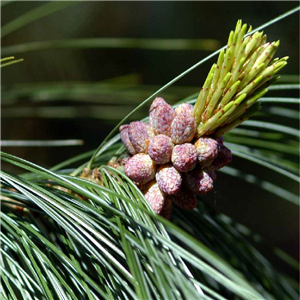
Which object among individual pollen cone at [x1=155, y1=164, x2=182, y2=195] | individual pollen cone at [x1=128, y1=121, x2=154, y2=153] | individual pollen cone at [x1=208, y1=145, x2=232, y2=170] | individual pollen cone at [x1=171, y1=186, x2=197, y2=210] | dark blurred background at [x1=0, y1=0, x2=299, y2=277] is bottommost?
individual pollen cone at [x1=171, y1=186, x2=197, y2=210]

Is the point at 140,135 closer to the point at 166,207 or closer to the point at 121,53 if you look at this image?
the point at 166,207

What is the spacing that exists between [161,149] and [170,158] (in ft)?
0.05

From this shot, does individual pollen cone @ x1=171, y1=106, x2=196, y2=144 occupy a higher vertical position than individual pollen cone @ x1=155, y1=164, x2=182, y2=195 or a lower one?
higher

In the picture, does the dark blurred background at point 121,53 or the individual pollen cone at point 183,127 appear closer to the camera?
the individual pollen cone at point 183,127

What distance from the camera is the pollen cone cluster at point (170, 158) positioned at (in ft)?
1.19

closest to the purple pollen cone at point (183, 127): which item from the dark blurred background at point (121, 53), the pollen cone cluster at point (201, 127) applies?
the pollen cone cluster at point (201, 127)

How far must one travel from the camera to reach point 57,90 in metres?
0.62

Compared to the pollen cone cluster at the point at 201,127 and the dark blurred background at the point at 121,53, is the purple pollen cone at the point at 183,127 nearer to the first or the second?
the pollen cone cluster at the point at 201,127

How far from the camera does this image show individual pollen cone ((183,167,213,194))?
0.38 m

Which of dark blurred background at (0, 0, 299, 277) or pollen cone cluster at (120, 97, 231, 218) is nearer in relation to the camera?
pollen cone cluster at (120, 97, 231, 218)

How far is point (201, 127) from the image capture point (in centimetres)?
37

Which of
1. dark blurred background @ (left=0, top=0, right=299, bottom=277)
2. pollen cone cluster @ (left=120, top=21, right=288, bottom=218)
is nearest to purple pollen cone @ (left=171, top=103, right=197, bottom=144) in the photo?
pollen cone cluster @ (left=120, top=21, right=288, bottom=218)

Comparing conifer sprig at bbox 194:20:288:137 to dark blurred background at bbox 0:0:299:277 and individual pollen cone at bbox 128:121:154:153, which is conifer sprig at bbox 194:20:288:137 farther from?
dark blurred background at bbox 0:0:299:277

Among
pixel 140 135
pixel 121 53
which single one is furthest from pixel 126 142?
pixel 121 53
